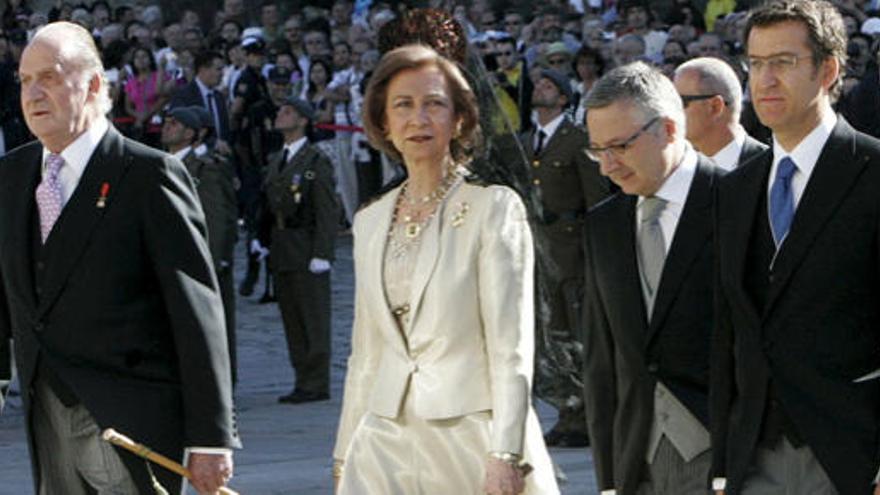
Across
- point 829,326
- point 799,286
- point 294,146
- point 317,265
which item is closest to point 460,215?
point 799,286

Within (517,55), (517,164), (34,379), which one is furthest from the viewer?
(517,55)

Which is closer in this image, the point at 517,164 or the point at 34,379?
the point at 34,379

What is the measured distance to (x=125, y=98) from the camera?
80.2 ft

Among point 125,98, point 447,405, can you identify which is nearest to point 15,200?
point 447,405

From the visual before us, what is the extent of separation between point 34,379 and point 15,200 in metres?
0.57

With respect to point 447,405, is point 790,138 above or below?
above

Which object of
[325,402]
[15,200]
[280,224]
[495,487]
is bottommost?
[325,402]

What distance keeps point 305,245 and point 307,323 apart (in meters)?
0.53

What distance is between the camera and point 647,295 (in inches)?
279

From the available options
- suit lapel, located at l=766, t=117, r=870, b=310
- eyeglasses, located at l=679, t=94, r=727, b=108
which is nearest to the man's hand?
suit lapel, located at l=766, t=117, r=870, b=310

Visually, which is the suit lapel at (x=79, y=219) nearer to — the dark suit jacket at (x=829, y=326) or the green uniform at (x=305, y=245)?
the dark suit jacket at (x=829, y=326)

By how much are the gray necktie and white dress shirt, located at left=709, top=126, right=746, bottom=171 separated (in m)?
1.29

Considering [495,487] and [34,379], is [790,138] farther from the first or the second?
[34,379]

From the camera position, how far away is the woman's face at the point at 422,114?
671 cm
